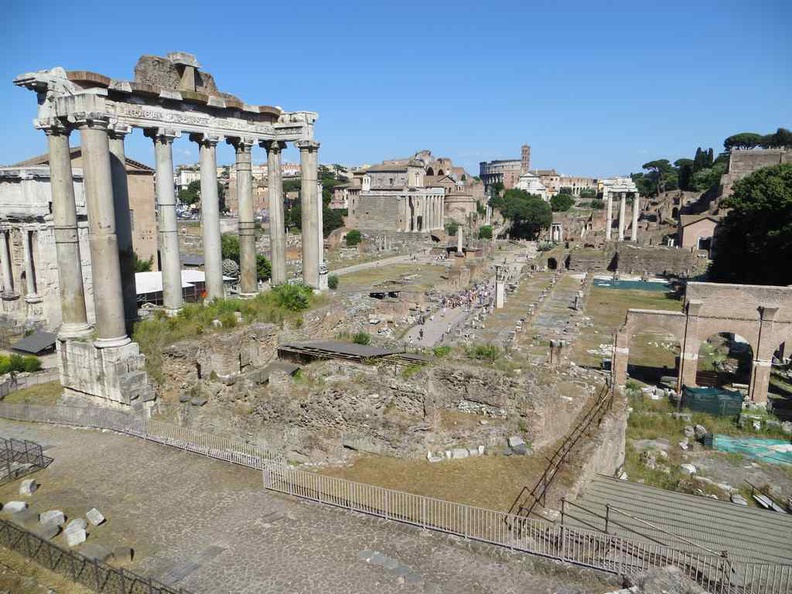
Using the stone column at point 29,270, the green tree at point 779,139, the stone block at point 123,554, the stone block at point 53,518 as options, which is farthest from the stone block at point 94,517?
the green tree at point 779,139

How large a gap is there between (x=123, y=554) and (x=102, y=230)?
8278 mm

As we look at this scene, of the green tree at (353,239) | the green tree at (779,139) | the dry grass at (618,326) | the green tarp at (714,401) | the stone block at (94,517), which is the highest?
the green tree at (779,139)

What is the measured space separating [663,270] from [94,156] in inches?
2413

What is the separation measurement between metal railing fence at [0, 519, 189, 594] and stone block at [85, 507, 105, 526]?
0.87 m

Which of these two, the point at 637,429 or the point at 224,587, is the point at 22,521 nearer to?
the point at 224,587

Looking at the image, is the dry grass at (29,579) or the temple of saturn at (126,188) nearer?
the dry grass at (29,579)

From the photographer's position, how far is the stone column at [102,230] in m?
13.6

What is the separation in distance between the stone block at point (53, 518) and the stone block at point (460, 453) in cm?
697

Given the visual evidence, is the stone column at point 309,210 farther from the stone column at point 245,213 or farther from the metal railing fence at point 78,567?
the metal railing fence at point 78,567

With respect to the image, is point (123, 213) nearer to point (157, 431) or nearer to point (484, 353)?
point (157, 431)

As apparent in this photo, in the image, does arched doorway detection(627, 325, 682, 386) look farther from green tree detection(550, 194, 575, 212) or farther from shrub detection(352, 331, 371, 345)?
green tree detection(550, 194, 575, 212)

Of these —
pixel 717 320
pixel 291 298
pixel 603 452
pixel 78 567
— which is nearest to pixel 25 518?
pixel 78 567

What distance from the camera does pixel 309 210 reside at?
67.9ft

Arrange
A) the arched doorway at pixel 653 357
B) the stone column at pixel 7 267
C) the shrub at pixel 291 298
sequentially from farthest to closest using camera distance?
the stone column at pixel 7 267 < the arched doorway at pixel 653 357 < the shrub at pixel 291 298
